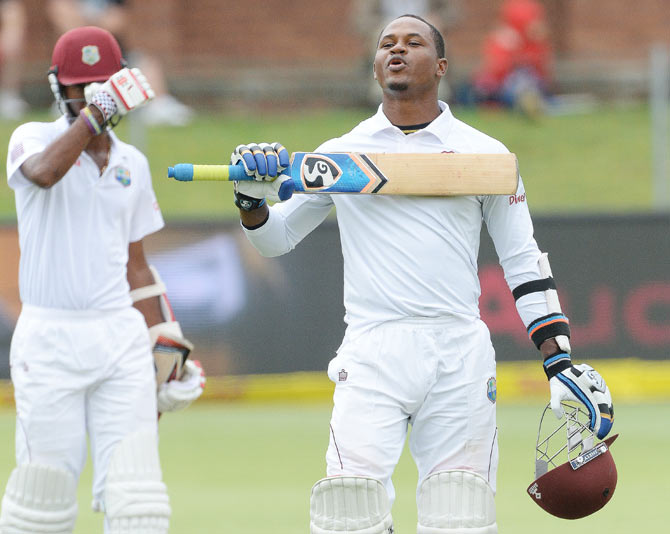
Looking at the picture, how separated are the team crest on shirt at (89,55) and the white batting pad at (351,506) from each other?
188cm

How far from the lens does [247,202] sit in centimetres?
508

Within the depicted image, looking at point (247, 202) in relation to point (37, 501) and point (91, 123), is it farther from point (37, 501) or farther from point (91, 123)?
point (37, 501)

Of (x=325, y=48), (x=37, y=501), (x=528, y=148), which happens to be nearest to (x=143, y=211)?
(x=37, y=501)

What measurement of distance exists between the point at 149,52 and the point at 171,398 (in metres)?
12.2

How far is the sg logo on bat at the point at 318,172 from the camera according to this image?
16.5ft

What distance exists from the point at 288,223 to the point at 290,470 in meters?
3.52

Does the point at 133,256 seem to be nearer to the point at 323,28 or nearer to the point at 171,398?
the point at 171,398

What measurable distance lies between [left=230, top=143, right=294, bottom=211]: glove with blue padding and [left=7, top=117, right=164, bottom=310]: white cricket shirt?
2.69 ft

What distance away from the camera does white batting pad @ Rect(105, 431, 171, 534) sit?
5.43 metres

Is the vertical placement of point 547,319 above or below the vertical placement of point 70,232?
below

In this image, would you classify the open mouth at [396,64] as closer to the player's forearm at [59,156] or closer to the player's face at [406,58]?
the player's face at [406,58]

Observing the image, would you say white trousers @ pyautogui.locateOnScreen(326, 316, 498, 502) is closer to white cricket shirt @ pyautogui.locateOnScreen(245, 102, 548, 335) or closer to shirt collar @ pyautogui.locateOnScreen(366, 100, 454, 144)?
white cricket shirt @ pyautogui.locateOnScreen(245, 102, 548, 335)

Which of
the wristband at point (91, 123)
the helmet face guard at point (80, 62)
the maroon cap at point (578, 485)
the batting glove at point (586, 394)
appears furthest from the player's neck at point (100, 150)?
the maroon cap at point (578, 485)

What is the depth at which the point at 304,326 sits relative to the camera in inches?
438
